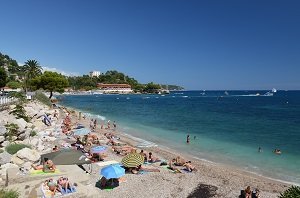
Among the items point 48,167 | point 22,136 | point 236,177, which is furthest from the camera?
point 22,136

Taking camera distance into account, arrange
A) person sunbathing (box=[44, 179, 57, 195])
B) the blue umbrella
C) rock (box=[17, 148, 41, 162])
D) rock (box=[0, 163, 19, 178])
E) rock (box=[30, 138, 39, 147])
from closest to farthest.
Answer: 1. person sunbathing (box=[44, 179, 57, 195])
2. rock (box=[0, 163, 19, 178])
3. the blue umbrella
4. rock (box=[17, 148, 41, 162])
5. rock (box=[30, 138, 39, 147])

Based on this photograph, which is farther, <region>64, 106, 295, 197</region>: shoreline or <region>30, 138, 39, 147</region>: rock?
<region>30, 138, 39, 147</region>: rock

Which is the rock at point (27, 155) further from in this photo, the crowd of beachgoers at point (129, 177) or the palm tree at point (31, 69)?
the palm tree at point (31, 69)

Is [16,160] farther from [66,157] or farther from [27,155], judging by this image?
[66,157]

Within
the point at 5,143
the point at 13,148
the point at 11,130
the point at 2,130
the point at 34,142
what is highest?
the point at 2,130

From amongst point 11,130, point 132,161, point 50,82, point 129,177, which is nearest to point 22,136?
point 11,130

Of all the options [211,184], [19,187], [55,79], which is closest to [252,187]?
[211,184]

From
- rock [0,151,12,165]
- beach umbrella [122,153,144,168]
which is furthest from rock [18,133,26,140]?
beach umbrella [122,153,144,168]

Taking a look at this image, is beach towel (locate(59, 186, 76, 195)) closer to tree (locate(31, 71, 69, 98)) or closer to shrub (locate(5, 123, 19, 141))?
shrub (locate(5, 123, 19, 141))

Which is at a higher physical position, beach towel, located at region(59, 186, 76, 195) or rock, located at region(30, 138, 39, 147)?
rock, located at region(30, 138, 39, 147)

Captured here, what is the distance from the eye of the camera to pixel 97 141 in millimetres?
28281

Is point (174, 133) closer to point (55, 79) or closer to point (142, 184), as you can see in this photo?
point (142, 184)

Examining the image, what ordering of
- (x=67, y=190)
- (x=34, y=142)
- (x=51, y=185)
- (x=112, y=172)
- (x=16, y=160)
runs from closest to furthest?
(x=67, y=190)
(x=51, y=185)
(x=112, y=172)
(x=16, y=160)
(x=34, y=142)

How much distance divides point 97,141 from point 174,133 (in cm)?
1427
